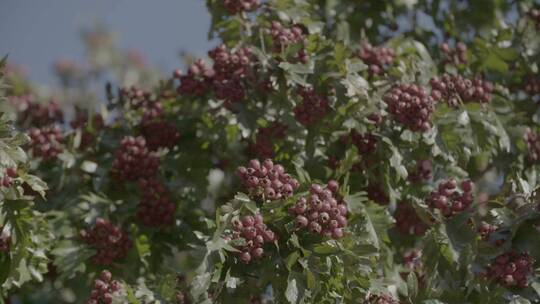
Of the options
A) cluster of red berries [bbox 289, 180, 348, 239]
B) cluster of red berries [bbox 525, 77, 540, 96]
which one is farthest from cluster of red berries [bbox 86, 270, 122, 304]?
cluster of red berries [bbox 525, 77, 540, 96]

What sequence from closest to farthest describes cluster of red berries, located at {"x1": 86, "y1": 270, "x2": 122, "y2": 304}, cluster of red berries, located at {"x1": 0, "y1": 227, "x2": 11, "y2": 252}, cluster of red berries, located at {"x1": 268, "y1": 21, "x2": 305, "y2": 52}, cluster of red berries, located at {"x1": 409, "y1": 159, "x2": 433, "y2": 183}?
A: cluster of red berries, located at {"x1": 86, "y1": 270, "x2": 122, "y2": 304} < cluster of red berries, located at {"x1": 0, "y1": 227, "x2": 11, "y2": 252} < cluster of red berries, located at {"x1": 268, "y1": 21, "x2": 305, "y2": 52} < cluster of red berries, located at {"x1": 409, "y1": 159, "x2": 433, "y2": 183}

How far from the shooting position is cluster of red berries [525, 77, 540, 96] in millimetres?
A: 4422

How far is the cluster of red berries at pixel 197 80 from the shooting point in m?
4.06

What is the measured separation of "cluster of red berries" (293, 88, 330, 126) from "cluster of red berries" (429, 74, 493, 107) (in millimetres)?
500

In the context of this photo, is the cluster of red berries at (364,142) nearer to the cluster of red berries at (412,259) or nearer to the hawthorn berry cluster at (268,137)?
the hawthorn berry cluster at (268,137)

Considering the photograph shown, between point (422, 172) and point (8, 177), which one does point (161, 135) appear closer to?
point (8, 177)

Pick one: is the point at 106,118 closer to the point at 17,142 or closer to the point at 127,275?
the point at 127,275

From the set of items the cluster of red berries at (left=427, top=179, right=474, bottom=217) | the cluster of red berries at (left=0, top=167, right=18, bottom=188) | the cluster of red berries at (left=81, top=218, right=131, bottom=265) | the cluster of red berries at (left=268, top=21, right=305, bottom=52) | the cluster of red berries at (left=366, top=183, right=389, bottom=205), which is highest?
the cluster of red berries at (left=268, top=21, right=305, bottom=52)

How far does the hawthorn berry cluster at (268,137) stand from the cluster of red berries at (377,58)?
1.77ft

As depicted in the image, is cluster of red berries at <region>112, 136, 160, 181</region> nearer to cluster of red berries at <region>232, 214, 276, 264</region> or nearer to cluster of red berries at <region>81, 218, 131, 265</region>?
cluster of red berries at <region>81, 218, 131, 265</region>

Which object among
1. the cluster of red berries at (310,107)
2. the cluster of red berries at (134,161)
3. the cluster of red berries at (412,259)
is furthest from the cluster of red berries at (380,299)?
the cluster of red berries at (134,161)

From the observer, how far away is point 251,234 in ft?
9.36

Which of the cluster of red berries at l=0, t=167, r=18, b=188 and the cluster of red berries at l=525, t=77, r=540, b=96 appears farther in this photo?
the cluster of red berries at l=525, t=77, r=540, b=96

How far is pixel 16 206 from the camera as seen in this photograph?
3.21m
